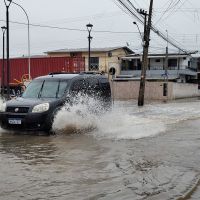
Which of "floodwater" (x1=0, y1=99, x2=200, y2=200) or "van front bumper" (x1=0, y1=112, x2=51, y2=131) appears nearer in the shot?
"floodwater" (x1=0, y1=99, x2=200, y2=200)

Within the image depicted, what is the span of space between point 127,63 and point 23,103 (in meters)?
56.8

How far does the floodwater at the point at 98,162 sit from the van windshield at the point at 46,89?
0.73m

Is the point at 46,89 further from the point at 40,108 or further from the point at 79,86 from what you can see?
the point at 40,108

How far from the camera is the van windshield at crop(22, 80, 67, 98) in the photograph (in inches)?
566

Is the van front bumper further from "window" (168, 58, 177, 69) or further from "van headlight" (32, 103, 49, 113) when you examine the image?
"window" (168, 58, 177, 69)

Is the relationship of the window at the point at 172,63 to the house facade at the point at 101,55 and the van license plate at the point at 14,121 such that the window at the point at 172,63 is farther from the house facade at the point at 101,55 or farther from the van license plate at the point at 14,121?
the van license plate at the point at 14,121

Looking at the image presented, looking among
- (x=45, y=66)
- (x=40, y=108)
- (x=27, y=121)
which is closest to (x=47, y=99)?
(x=40, y=108)

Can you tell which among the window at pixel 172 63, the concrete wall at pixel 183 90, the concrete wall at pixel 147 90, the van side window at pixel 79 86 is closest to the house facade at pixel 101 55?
the window at pixel 172 63

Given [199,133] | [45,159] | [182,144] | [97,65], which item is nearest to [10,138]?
[45,159]

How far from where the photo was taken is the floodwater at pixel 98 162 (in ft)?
22.9

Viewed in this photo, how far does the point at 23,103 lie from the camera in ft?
44.3

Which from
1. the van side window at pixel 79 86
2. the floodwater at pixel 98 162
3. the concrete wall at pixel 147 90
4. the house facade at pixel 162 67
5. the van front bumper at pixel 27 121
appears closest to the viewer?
the floodwater at pixel 98 162

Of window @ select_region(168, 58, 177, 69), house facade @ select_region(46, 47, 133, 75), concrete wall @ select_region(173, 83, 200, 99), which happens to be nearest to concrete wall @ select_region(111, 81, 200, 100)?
concrete wall @ select_region(173, 83, 200, 99)

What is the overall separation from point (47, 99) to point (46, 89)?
83 centimetres
